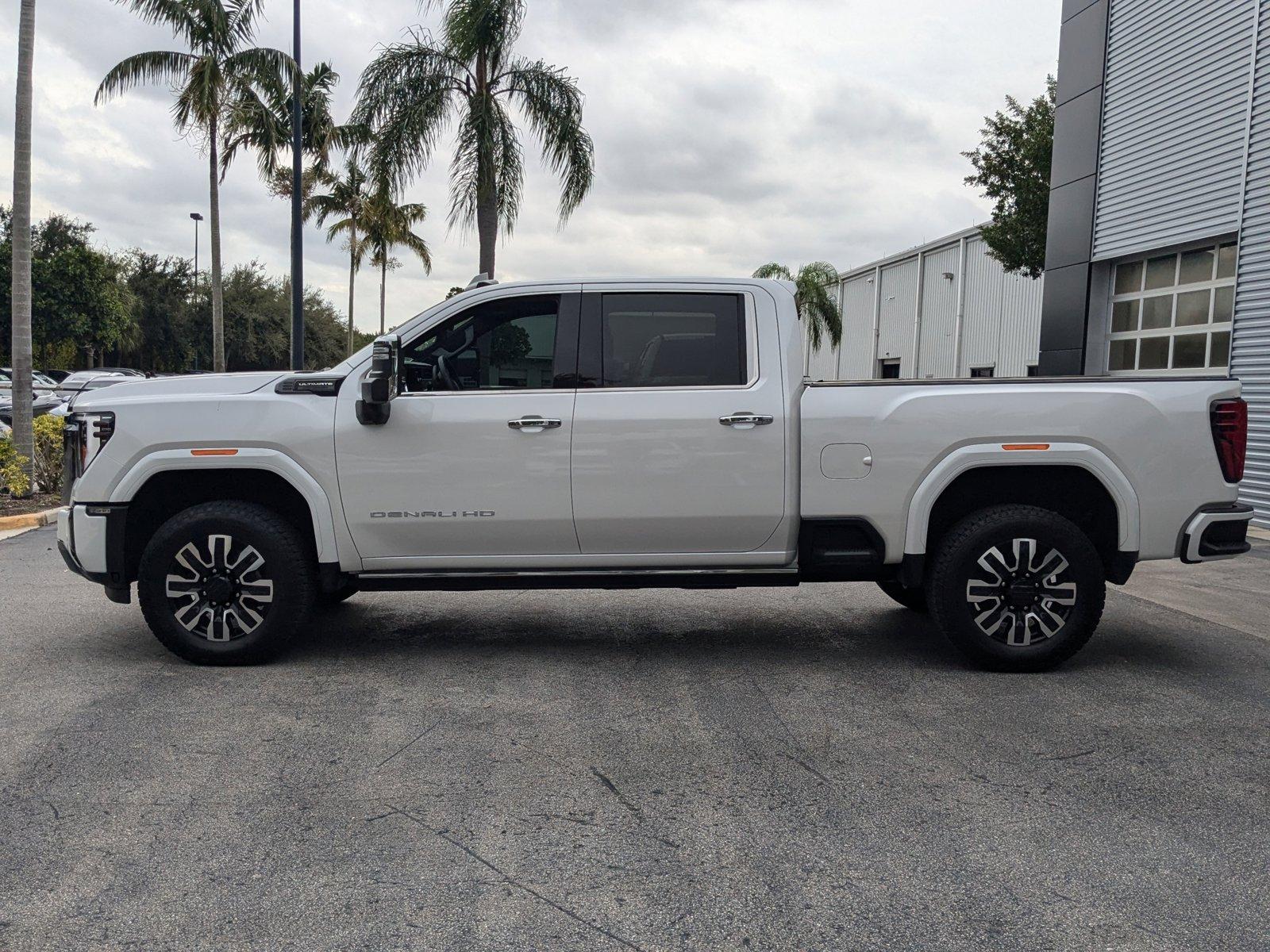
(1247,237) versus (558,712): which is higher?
(1247,237)

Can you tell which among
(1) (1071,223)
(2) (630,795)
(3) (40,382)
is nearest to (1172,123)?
(1) (1071,223)

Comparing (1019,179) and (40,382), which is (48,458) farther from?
(40,382)

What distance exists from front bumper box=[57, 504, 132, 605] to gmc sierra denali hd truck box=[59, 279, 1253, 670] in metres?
0.01

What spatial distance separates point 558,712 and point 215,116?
2755cm

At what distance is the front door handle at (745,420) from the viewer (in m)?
5.80

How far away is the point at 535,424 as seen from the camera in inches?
229

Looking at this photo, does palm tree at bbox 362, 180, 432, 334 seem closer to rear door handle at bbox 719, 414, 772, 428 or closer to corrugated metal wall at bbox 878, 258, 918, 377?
corrugated metal wall at bbox 878, 258, 918, 377

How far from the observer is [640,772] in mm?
4359

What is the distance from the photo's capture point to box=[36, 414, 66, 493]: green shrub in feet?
46.4

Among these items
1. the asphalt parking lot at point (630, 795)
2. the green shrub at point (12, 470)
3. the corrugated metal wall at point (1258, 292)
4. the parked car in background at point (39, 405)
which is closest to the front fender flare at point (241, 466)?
the asphalt parking lot at point (630, 795)

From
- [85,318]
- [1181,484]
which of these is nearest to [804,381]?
[1181,484]

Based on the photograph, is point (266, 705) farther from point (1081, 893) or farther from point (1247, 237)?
point (1247, 237)

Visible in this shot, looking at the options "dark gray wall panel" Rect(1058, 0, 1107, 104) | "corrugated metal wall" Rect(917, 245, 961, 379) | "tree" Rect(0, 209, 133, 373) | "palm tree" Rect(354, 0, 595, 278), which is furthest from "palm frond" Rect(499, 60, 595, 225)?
"tree" Rect(0, 209, 133, 373)

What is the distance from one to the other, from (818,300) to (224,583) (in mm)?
40041
